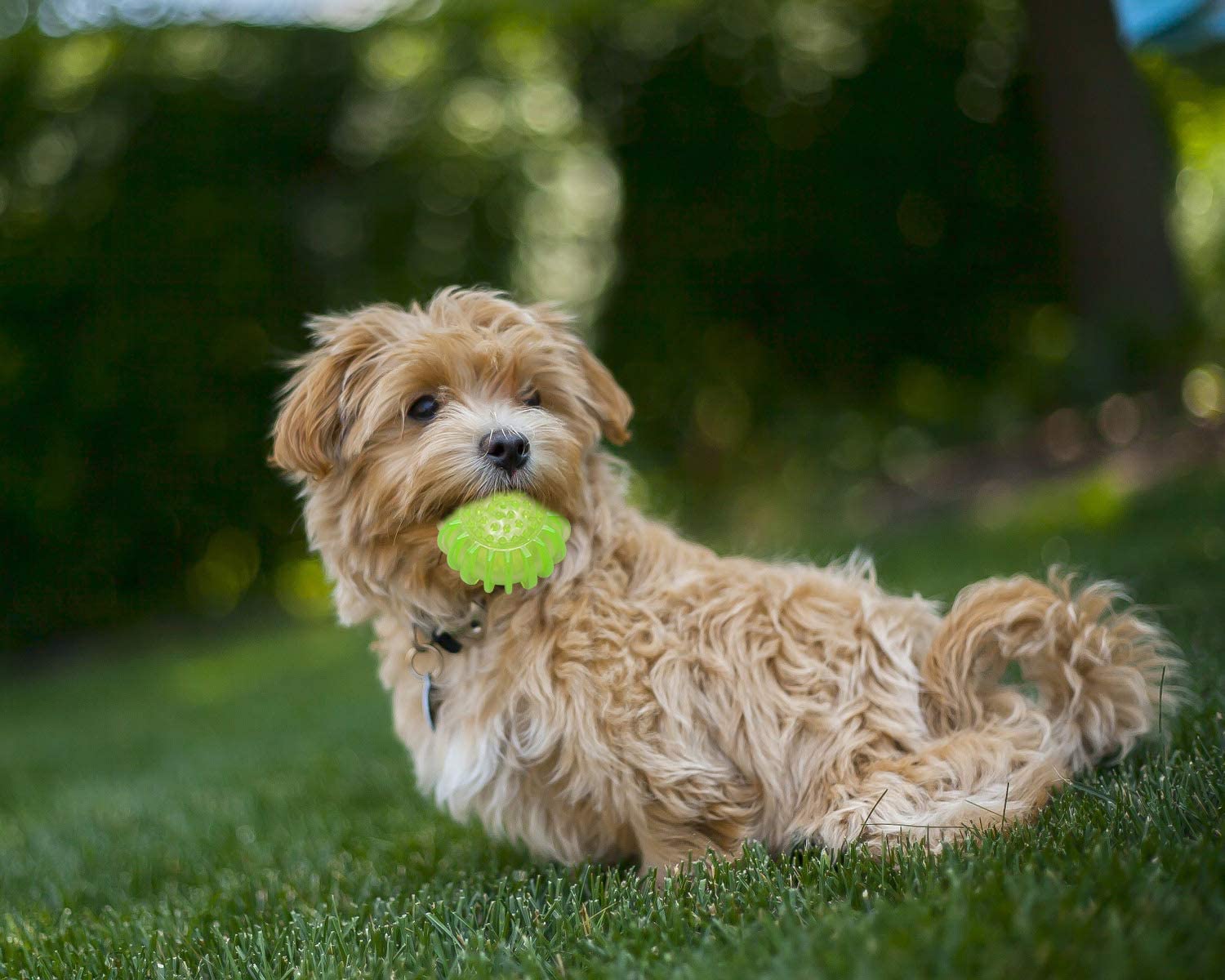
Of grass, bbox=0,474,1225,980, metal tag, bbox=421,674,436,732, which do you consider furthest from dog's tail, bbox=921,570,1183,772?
metal tag, bbox=421,674,436,732

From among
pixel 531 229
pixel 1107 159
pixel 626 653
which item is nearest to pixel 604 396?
pixel 626 653

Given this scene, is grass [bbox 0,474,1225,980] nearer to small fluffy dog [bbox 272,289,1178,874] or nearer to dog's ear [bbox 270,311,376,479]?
small fluffy dog [bbox 272,289,1178,874]

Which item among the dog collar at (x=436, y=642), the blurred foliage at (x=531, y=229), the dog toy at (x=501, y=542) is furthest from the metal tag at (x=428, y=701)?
the blurred foliage at (x=531, y=229)

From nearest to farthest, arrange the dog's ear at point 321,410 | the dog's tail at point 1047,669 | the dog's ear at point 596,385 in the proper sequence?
the dog's tail at point 1047,669 → the dog's ear at point 321,410 → the dog's ear at point 596,385

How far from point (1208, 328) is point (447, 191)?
6741mm

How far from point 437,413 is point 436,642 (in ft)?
2.00

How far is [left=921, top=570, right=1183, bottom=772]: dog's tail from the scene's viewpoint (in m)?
2.76

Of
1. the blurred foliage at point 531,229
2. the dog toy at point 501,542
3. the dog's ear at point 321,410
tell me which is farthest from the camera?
the blurred foliage at point 531,229

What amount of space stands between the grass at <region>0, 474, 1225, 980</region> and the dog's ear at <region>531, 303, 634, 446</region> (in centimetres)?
125

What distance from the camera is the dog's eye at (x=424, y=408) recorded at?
288 centimetres

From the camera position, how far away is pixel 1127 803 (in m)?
2.39

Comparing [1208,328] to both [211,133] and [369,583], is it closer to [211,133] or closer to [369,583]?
[369,583]

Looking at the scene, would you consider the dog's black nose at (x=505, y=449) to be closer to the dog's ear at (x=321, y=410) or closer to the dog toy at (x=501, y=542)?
the dog toy at (x=501, y=542)

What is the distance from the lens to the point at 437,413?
9.32ft
